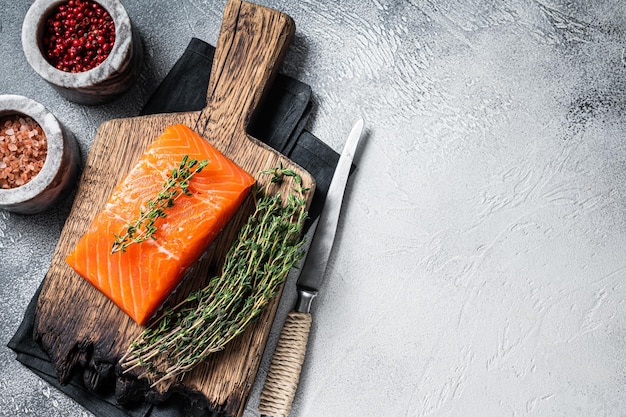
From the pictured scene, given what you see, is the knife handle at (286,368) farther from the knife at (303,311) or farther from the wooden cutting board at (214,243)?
the wooden cutting board at (214,243)

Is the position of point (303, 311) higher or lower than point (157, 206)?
lower

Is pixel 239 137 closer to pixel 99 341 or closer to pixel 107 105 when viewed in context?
pixel 107 105

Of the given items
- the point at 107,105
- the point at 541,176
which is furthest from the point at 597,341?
the point at 107,105

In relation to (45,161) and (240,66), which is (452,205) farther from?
(45,161)

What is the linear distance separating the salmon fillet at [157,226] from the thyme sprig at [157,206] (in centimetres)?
2

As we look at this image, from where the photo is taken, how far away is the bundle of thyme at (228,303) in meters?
1.50

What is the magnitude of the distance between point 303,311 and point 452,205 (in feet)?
1.80

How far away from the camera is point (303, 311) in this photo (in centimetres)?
173

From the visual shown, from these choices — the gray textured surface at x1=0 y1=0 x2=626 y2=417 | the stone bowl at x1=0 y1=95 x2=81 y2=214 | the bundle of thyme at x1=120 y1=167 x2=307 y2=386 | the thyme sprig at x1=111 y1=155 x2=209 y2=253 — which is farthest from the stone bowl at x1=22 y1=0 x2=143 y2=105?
the bundle of thyme at x1=120 y1=167 x2=307 y2=386

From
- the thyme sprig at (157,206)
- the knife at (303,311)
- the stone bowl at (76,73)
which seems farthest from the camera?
the knife at (303,311)

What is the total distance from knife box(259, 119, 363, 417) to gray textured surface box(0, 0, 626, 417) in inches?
2.5

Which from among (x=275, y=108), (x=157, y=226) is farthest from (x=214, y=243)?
(x=275, y=108)

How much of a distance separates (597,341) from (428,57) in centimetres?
100

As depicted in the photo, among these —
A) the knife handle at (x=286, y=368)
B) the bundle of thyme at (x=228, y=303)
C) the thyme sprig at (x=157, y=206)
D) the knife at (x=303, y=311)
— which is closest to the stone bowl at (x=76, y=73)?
the thyme sprig at (x=157, y=206)
